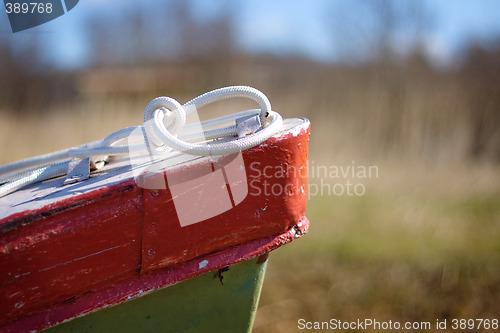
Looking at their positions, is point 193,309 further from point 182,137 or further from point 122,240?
point 182,137

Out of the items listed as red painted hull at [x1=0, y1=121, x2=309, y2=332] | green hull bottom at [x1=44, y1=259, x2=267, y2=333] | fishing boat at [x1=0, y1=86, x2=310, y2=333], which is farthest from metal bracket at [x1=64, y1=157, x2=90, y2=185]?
green hull bottom at [x1=44, y1=259, x2=267, y2=333]

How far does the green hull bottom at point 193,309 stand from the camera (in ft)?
3.91

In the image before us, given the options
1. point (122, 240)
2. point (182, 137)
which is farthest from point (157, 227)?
point (182, 137)

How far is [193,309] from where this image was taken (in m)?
1.30

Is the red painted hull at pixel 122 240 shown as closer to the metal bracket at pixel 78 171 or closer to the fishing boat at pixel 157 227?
the fishing boat at pixel 157 227

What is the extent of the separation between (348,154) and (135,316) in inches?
148

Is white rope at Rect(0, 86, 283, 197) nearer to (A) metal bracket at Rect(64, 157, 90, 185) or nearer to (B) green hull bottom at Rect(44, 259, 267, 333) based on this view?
(A) metal bracket at Rect(64, 157, 90, 185)

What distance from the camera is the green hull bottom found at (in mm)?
1192

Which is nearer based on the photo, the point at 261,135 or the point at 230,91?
the point at 261,135

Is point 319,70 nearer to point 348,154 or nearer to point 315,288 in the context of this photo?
point 348,154

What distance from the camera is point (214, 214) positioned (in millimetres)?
1156

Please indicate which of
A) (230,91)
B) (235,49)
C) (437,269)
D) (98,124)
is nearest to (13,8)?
(98,124)

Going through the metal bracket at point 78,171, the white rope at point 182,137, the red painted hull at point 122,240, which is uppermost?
the white rope at point 182,137

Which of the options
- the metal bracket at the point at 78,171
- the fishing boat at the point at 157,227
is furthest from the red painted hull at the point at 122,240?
the metal bracket at the point at 78,171
